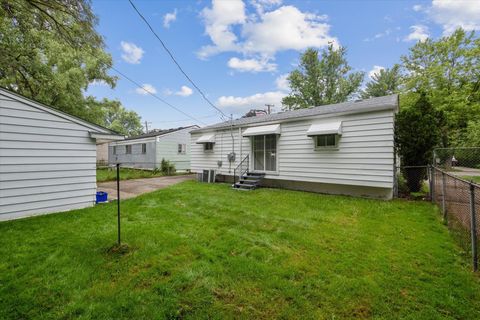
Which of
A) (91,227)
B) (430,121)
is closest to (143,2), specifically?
(91,227)

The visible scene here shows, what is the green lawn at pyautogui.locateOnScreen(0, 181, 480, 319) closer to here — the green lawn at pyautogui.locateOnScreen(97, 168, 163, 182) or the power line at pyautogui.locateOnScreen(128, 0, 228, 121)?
the power line at pyautogui.locateOnScreen(128, 0, 228, 121)

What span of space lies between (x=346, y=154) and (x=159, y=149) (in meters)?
14.1

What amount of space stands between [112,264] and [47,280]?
669 millimetres

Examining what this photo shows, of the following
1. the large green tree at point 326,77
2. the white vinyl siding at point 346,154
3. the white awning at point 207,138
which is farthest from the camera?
the large green tree at point 326,77

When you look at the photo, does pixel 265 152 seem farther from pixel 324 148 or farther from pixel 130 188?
pixel 130 188

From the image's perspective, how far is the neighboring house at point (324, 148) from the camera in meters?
6.50

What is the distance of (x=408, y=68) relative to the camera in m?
20.0

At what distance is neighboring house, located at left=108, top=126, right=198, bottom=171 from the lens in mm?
17141

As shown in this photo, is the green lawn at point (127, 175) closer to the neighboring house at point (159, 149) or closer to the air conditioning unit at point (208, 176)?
the neighboring house at point (159, 149)

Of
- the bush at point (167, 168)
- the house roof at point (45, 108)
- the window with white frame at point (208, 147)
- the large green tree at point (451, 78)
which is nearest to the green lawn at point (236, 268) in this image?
the house roof at point (45, 108)

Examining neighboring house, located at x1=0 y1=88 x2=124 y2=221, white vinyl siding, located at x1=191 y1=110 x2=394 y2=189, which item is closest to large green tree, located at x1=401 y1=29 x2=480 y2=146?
white vinyl siding, located at x1=191 y1=110 x2=394 y2=189

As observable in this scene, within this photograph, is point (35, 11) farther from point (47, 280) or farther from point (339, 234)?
point (339, 234)

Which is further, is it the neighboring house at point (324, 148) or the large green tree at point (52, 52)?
the neighboring house at point (324, 148)

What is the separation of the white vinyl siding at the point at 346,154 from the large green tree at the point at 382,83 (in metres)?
25.5
